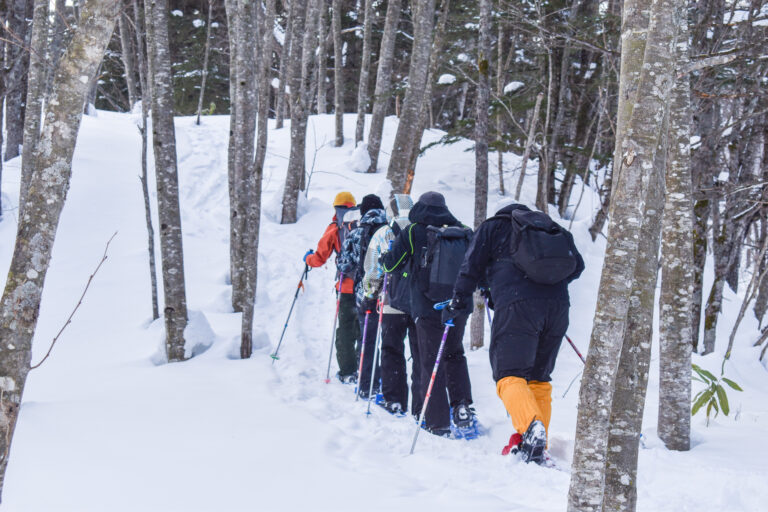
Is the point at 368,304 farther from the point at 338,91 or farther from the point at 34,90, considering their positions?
the point at 338,91

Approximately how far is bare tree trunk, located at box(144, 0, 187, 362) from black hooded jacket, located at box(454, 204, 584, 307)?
3.61m

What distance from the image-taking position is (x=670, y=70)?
274 cm

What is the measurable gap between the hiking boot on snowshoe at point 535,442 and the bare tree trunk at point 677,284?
115 cm

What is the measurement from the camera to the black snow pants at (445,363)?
519 cm

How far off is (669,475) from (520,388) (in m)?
1.11

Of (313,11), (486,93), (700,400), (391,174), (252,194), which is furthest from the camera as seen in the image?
(313,11)

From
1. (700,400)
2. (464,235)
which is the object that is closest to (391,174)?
(464,235)

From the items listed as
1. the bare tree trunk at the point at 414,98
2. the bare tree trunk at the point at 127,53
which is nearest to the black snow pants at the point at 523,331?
the bare tree trunk at the point at 414,98

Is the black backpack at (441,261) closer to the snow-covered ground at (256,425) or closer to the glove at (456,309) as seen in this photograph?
the glove at (456,309)

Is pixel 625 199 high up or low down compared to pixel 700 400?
up

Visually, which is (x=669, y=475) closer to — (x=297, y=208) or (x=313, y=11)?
(x=297, y=208)

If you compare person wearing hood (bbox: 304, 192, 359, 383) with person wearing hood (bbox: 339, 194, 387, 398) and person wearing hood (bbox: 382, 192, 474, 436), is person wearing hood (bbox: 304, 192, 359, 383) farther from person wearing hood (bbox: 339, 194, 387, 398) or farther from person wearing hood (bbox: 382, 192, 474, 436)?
person wearing hood (bbox: 382, 192, 474, 436)

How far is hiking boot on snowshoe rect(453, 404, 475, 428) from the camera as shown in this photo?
5.18m

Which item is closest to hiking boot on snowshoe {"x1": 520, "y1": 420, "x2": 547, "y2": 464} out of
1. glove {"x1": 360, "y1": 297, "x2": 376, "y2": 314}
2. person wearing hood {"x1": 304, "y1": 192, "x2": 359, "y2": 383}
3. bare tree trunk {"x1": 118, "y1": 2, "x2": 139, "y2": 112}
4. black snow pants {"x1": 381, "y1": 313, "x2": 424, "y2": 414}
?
black snow pants {"x1": 381, "y1": 313, "x2": 424, "y2": 414}
